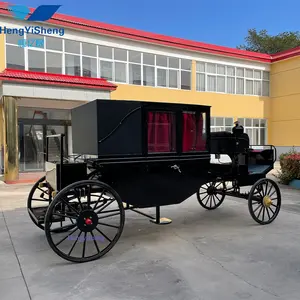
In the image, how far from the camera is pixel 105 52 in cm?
1717

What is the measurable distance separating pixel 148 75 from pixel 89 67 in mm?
3640

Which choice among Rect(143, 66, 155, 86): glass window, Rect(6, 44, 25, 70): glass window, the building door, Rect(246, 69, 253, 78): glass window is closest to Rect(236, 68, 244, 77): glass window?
Rect(246, 69, 253, 78): glass window

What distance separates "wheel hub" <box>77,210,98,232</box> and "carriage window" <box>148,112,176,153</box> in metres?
1.22

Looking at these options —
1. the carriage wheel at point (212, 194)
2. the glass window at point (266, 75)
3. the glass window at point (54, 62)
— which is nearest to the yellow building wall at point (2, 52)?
the glass window at point (54, 62)

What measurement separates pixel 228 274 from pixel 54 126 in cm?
1349

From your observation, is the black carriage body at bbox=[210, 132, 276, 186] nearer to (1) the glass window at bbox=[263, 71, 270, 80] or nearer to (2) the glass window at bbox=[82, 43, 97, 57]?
(2) the glass window at bbox=[82, 43, 97, 57]

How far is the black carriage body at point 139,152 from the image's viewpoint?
437cm

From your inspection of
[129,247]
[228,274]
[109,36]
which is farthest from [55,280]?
[109,36]

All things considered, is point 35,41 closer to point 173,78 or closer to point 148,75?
point 148,75

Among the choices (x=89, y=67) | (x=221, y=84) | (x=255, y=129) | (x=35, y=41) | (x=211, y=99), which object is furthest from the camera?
(x=255, y=129)

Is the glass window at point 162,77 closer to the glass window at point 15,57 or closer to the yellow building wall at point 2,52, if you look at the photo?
the glass window at point 15,57

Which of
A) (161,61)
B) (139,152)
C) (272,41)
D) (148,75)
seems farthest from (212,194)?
(272,41)

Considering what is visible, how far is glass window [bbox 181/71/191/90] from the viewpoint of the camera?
19875mm

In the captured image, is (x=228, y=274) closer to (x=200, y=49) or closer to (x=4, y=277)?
(x=4, y=277)
